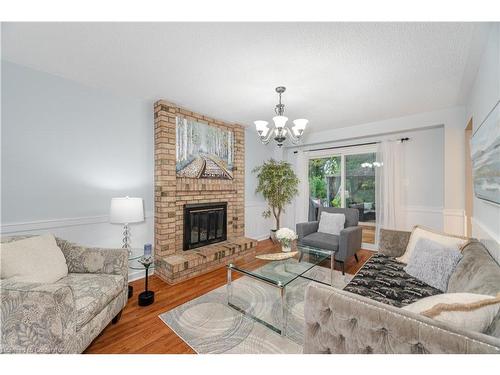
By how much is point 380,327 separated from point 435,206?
144 inches

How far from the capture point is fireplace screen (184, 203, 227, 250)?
3.37 meters

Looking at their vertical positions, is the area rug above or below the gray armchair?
below

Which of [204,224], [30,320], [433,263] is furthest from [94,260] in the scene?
[433,263]

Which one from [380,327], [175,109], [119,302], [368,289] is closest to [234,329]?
[119,302]

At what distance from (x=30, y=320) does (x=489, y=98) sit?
3.51 metres

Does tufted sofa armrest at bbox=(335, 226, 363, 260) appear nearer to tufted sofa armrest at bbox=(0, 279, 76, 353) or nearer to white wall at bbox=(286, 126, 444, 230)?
white wall at bbox=(286, 126, 444, 230)

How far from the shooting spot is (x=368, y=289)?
172 centimetres

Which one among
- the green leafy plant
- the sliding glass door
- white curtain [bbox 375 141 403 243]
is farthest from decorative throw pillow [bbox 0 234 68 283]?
white curtain [bbox 375 141 403 243]

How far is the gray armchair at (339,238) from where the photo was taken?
3035 millimetres

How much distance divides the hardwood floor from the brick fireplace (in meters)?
0.23

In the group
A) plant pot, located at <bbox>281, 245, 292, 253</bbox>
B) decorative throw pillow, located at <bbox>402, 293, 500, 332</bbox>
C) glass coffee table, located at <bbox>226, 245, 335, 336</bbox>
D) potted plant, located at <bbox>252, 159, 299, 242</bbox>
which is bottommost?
glass coffee table, located at <bbox>226, 245, 335, 336</bbox>

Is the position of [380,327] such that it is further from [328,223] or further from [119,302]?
[328,223]

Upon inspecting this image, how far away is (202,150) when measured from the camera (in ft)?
11.8
